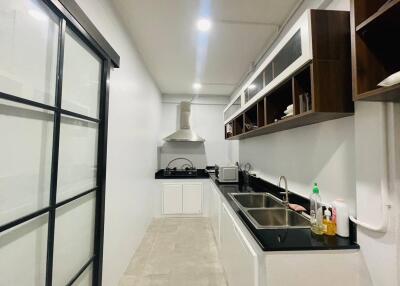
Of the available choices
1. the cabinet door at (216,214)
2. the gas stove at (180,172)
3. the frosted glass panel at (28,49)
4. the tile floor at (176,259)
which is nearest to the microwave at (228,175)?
the cabinet door at (216,214)

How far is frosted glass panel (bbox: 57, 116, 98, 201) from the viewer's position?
121 cm

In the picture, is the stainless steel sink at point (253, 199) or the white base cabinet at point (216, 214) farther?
the white base cabinet at point (216, 214)

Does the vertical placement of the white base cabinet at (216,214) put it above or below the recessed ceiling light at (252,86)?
below

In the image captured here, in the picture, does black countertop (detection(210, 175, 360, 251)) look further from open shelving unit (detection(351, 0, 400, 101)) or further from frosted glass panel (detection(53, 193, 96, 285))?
frosted glass panel (detection(53, 193, 96, 285))

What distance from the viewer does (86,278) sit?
152cm

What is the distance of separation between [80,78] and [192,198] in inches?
131

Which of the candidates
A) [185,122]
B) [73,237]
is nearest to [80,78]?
[73,237]

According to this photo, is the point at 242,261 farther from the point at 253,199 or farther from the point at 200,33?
the point at 200,33

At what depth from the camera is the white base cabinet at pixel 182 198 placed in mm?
4238

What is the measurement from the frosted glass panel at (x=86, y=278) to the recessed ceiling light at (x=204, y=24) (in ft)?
7.67

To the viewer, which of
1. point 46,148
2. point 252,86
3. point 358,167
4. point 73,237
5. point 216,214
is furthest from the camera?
point 216,214

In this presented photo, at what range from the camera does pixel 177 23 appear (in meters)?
2.13

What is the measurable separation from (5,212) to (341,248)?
1.61 m

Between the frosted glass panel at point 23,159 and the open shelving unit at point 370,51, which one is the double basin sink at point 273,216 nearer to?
the open shelving unit at point 370,51
